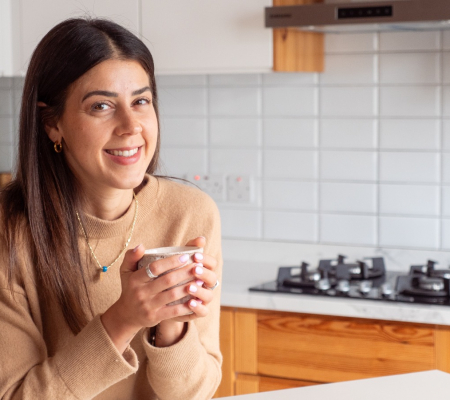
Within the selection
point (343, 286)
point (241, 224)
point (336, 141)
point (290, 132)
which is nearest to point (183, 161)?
point (241, 224)

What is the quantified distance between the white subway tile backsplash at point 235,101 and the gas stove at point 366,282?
65 cm

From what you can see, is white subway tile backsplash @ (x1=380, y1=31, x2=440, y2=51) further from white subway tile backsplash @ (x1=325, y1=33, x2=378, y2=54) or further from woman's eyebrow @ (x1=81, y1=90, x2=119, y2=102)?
woman's eyebrow @ (x1=81, y1=90, x2=119, y2=102)

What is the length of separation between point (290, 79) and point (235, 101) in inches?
9.0

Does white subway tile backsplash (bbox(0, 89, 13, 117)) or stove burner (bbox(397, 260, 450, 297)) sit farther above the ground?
white subway tile backsplash (bbox(0, 89, 13, 117))

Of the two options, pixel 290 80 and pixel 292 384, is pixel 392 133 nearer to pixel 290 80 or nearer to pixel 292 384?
pixel 290 80

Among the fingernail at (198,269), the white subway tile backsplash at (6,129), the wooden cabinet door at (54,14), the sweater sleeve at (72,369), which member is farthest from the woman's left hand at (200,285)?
the white subway tile backsplash at (6,129)

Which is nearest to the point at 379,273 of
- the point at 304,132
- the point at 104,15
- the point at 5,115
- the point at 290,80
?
the point at 304,132

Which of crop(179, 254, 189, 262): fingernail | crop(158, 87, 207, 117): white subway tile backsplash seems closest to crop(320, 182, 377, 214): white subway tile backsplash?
crop(158, 87, 207, 117): white subway tile backsplash

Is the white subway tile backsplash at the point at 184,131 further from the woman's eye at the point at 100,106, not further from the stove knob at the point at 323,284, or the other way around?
the woman's eye at the point at 100,106

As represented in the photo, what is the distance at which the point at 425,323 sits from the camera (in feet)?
6.70

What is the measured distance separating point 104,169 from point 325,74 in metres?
1.52

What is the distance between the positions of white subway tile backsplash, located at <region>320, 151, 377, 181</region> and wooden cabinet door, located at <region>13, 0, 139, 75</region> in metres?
0.83

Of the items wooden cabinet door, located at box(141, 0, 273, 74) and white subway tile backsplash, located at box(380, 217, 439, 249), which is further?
white subway tile backsplash, located at box(380, 217, 439, 249)

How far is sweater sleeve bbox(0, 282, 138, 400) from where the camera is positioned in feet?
4.01
